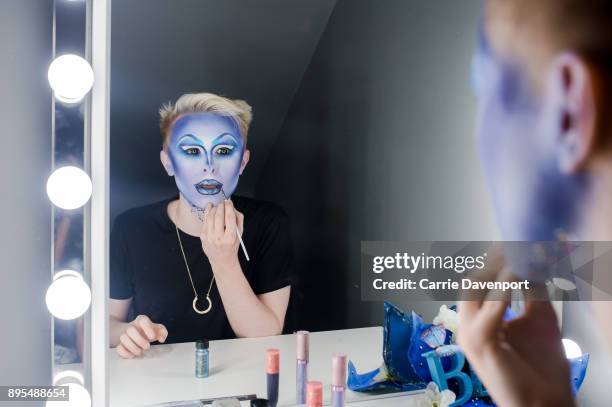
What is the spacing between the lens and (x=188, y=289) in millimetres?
875

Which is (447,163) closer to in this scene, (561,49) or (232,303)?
(561,49)

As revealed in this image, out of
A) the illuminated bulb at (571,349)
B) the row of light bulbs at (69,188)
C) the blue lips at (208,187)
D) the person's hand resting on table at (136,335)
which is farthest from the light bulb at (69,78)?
the illuminated bulb at (571,349)

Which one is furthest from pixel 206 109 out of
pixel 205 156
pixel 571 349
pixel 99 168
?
pixel 571 349

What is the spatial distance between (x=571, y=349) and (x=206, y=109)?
2.33 feet

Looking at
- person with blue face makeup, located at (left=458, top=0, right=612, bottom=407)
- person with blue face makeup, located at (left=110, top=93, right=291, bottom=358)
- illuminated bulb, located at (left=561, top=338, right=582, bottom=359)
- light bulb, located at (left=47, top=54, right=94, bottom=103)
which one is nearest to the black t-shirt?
person with blue face makeup, located at (left=110, top=93, right=291, bottom=358)

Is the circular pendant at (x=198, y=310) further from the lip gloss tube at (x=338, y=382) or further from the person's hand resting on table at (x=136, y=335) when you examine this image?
the lip gloss tube at (x=338, y=382)

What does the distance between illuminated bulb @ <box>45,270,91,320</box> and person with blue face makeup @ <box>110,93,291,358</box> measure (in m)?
0.13

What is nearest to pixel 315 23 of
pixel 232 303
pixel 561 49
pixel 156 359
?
pixel 561 49

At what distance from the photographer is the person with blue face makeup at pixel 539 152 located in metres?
0.68

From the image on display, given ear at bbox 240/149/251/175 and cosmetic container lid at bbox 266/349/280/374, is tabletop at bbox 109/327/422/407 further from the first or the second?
ear at bbox 240/149/251/175

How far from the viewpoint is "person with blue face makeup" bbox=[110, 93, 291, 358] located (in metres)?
0.84

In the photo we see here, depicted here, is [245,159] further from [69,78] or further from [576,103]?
[576,103]

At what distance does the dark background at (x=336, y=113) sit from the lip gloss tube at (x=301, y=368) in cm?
5

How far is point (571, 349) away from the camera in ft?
2.59
